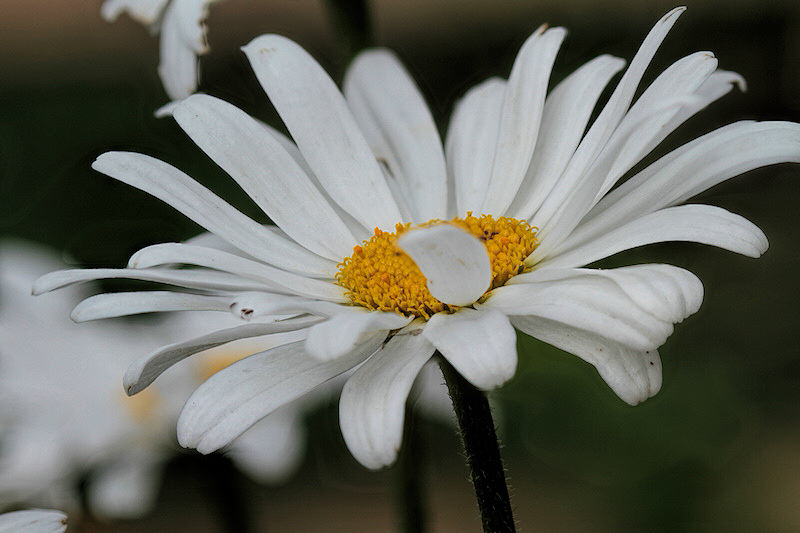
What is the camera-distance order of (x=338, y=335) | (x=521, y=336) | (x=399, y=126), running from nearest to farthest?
1. (x=338, y=335)
2. (x=399, y=126)
3. (x=521, y=336)

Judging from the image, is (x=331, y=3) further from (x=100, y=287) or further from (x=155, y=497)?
Result: (x=100, y=287)

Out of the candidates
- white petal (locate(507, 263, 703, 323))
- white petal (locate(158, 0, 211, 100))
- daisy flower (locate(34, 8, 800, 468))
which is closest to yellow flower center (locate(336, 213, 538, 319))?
daisy flower (locate(34, 8, 800, 468))

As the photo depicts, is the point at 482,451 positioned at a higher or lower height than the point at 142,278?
lower

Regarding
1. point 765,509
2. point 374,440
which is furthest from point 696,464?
point 374,440

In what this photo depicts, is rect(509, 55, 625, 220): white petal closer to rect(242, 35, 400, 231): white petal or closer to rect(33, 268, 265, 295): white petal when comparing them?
rect(242, 35, 400, 231): white petal

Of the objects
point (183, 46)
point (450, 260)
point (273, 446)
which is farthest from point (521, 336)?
point (450, 260)

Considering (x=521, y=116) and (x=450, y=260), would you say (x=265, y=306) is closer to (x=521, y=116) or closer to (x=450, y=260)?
(x=450, y=260)

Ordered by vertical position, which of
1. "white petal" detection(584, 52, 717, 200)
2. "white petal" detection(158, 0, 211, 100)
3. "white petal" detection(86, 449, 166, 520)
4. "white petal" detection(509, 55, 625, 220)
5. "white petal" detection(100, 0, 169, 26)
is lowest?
"white petal" detection(86, 449, 166, 520)
